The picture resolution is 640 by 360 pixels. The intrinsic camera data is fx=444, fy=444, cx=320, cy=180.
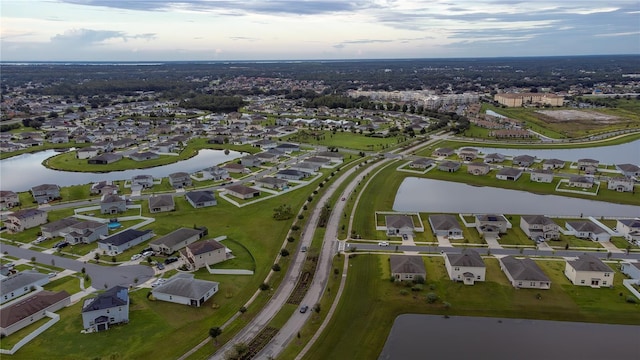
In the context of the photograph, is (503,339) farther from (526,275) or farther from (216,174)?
(216,174)

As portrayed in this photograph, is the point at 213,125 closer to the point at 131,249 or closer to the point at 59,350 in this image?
the point at 131,249

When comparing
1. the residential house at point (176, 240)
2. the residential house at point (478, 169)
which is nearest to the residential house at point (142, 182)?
the residential house at point (176, 240)

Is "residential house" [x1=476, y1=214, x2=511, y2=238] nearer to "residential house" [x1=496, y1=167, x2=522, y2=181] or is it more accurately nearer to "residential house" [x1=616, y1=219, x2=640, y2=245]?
"residential house" [x1=616, y1=219, x2=640, y2=245]

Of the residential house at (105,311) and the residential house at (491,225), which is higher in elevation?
the residential house at (491,225)

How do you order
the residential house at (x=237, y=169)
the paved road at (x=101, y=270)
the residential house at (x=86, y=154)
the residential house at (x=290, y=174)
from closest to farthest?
the paved road at (x=101, y=270), the residential house at (x=290, y=174), the residential house at (x=237, y=169), the residential house at (x=86, y=154)

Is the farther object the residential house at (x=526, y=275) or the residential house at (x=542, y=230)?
the residential house at (x=542, y=230)

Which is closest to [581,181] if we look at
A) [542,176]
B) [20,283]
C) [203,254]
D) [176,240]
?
[542,176]

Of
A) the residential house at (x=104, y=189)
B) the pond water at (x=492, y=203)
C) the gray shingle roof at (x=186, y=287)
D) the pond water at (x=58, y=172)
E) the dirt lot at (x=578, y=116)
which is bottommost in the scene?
the pond water at (x=58, y=172)

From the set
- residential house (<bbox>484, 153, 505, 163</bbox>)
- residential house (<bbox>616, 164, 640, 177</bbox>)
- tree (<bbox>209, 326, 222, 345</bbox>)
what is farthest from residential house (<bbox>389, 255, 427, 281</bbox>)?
residential house (<bbox>616, 164, 640, 177</bbox>)

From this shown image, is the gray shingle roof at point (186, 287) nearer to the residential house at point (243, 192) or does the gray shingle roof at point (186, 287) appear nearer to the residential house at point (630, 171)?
the residential house at point (243, 192)
